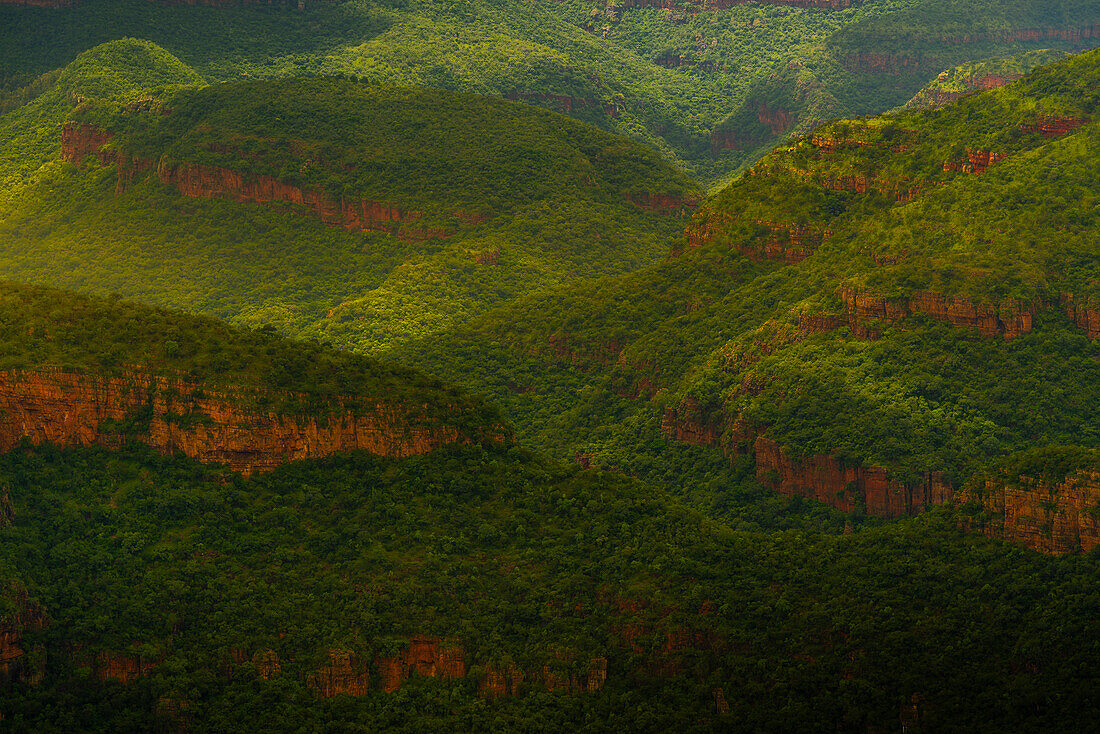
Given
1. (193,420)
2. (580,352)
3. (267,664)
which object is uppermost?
(193,420)

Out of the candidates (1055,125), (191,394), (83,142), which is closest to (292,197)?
(83,142)

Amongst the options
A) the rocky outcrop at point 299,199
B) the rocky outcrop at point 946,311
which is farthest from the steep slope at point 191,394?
the rocky outcrop at point 299,199

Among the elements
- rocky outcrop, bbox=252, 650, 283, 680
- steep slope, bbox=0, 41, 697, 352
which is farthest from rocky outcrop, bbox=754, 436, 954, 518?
steep slope, bbox=0, 41, 697, 352

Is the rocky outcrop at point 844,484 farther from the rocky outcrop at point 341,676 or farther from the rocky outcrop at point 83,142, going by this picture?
the rocky outcrop at point 83,142

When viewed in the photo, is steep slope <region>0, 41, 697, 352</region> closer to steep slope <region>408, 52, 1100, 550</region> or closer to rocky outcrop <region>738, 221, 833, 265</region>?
steep slope <region>408, 52, 1100, 550</region>

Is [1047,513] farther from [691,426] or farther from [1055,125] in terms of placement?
[1055,125]

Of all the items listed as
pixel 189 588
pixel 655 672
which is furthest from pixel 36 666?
pixel 655 672
